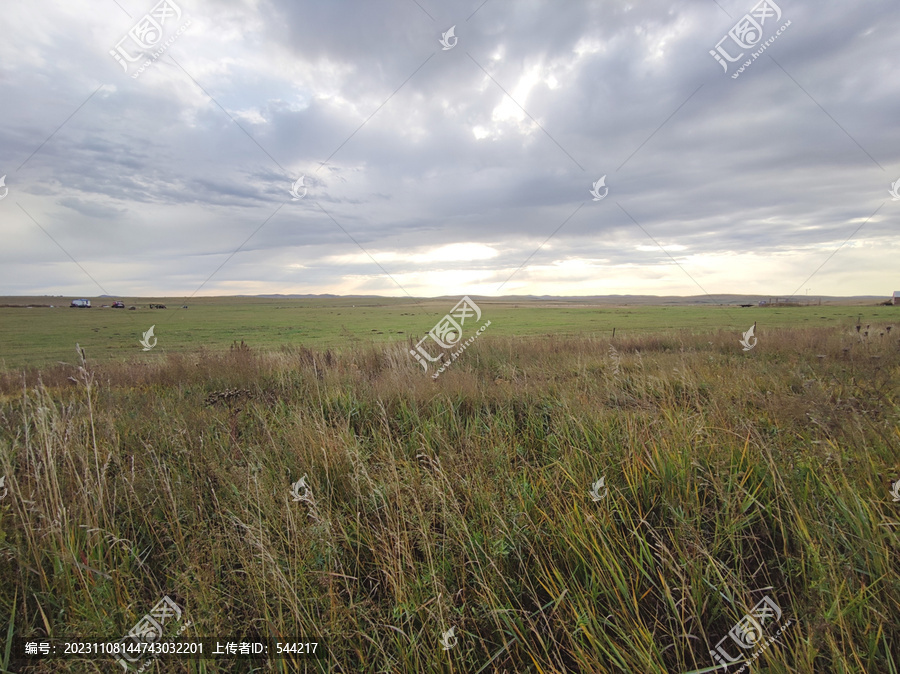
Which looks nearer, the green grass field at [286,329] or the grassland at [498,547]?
the grassland at [498,547]

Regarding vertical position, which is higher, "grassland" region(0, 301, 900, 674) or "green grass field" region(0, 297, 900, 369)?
"green grass field" region(0, 297, 900, 369)

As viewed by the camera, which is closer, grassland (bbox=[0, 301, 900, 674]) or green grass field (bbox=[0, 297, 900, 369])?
grassland (bbox=[0, 301, 900, 674])

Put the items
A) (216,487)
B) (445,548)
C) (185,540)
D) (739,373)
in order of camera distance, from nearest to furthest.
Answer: (445,548) < (185,540) < (216,487) < (739,373)

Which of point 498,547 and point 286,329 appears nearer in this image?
point 498,547

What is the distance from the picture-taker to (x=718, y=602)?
210cm

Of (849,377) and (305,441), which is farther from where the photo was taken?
(849,377)

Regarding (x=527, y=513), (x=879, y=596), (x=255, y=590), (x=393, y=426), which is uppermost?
(x=393, y=426)

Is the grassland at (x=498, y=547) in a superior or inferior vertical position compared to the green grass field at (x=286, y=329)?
inferior

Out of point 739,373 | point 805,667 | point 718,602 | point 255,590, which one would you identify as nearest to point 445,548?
point 255,590

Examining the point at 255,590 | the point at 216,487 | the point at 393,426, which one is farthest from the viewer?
the point at 393,426

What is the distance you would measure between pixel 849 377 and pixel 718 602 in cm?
695

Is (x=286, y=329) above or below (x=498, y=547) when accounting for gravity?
above

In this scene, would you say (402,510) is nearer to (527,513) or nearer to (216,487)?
(527,513)

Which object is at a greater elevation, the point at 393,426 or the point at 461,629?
the point at 393,426
